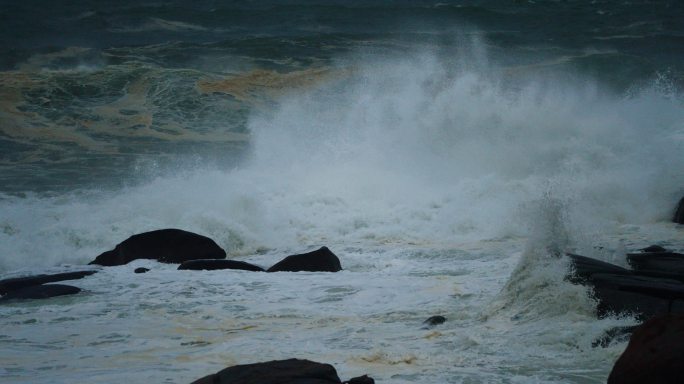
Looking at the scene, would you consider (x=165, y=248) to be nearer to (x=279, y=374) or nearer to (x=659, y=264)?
(x=659, y=264)

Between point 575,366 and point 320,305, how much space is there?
8.52 ft

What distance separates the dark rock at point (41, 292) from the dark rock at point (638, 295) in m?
4.54

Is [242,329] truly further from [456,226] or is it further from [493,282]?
[456,226]

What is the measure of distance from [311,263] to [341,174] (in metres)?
5.34

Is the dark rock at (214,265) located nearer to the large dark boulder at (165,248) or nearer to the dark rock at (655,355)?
the large dark boulder at (165,248)

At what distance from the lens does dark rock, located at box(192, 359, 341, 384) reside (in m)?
4.12

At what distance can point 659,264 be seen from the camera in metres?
7.11

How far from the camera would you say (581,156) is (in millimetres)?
14180

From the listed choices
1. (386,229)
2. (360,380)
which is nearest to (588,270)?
(360,380)

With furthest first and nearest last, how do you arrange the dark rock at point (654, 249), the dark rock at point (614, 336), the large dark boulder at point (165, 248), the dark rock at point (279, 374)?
the large dark boulder at point (165, 248) → the dark rock at point (654, 249) → the dark rock at point (614, 336) → the dark rock at point (279, 374)

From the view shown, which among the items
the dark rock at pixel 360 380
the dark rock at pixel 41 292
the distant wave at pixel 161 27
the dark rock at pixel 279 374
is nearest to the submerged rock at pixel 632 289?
the dark rock at pixel 360 380

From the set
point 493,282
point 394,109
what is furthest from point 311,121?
point 493,282

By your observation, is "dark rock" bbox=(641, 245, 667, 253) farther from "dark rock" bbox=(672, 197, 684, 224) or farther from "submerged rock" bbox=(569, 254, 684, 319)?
"submerged rock" bbox=(569, 254, 684, 319)

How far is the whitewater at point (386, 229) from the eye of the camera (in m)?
5.73
